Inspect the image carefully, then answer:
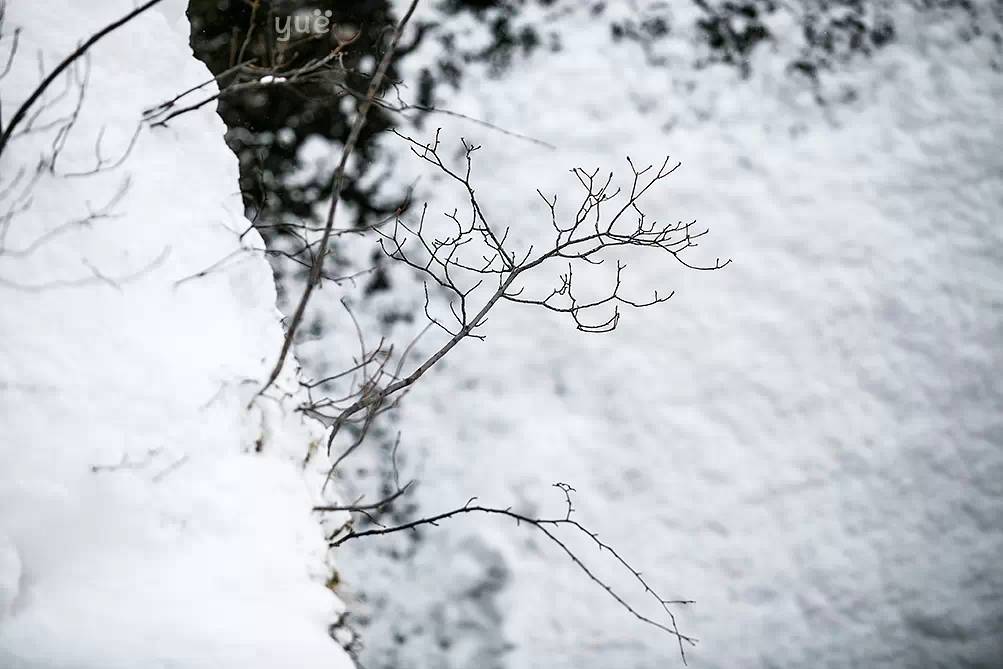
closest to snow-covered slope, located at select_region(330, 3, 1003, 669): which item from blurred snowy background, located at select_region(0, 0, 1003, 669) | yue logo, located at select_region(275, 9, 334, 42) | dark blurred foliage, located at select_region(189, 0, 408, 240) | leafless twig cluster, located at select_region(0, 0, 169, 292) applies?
blurred snowy background, located at select_region(0, 0, 1003, 669)

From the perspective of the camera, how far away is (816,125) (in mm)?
2402

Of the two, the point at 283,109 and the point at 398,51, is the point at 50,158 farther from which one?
the point at 398,51

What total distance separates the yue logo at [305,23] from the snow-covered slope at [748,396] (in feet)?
1.71

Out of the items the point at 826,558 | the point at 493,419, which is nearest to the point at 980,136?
the point at 826,558

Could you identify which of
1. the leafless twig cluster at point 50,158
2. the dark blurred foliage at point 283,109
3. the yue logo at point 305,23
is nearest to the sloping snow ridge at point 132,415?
the leafless twig cluster at point 50,158

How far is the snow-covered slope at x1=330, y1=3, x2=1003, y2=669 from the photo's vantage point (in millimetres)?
2000

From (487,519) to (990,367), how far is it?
1.64 m

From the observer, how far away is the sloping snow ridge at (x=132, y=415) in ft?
3.61

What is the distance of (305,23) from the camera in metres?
2.28

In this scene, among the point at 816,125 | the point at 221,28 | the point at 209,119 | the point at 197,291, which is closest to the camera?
the point at 197,291

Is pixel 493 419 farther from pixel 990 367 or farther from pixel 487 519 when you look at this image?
pixel 990 367

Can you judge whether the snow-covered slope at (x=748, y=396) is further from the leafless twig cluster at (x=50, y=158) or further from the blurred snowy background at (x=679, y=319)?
the leafless twig cluster at (x=50, y=158)

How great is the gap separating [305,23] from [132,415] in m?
1.50

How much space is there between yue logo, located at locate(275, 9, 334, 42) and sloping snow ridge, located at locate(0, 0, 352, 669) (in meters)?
0.61
